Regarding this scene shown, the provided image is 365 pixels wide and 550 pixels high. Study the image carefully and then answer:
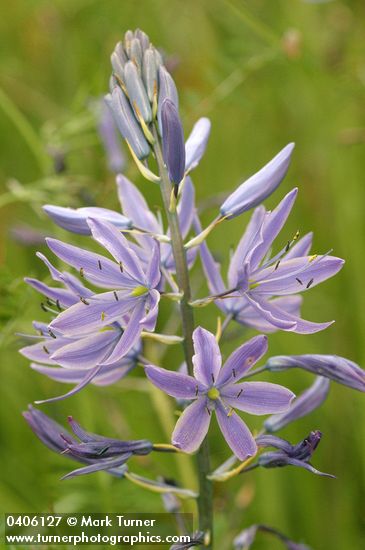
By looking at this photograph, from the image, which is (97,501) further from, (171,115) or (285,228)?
(285,228)

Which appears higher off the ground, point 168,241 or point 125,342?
point 168,241

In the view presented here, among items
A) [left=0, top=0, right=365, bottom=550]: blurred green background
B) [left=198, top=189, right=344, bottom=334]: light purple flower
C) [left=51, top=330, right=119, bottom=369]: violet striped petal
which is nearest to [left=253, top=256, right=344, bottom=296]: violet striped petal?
[left=198, top=189, right=344, bottom=334]: light purple flower

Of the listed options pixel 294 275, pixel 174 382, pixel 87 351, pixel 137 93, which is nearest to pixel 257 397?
pixel 174 382

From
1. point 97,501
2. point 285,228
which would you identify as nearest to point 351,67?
point 285,228

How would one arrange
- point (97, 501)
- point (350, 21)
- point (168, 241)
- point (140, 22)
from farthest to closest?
point (140, 22) → point (350, 21) → point (97, 501) → point (168, 241)

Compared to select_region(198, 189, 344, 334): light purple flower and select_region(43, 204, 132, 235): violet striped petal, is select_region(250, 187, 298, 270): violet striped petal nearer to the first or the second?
select_region(198, 189, 344, 334): light purple flower

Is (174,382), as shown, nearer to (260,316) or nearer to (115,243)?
(115,243)
